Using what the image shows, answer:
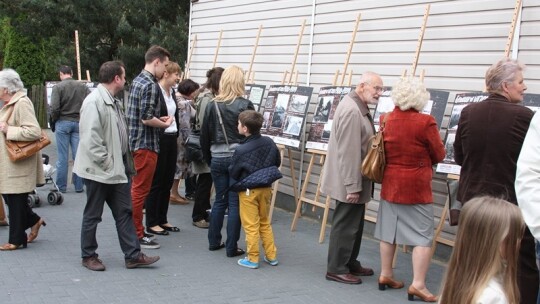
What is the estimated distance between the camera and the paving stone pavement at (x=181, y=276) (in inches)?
215

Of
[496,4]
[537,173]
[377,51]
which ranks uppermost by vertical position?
[496,4]

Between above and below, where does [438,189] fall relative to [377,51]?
below

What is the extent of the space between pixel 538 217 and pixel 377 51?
493 centimetres

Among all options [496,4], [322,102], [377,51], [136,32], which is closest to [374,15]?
[377,51]

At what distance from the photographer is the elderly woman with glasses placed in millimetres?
6477

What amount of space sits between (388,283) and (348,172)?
1.06 metres

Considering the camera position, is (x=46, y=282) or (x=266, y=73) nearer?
(x=46, y=282)

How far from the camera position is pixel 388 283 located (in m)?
5.75

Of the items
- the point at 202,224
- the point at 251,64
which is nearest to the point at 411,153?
the point at 202,224

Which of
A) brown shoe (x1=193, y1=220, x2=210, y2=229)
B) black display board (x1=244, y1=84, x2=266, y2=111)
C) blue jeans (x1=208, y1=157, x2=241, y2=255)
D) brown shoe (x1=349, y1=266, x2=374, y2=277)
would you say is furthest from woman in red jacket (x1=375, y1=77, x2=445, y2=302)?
black display board (x1=244, y1=84, x2=266, y2=111)

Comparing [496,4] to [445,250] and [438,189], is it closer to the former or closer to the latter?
[438,189]

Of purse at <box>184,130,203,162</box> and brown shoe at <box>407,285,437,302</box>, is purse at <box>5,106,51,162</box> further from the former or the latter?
brown shoe at <box>407,285,437,302</box>

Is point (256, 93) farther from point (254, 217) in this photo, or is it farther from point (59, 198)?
point (254, 217)

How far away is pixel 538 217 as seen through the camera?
3.16 meters
